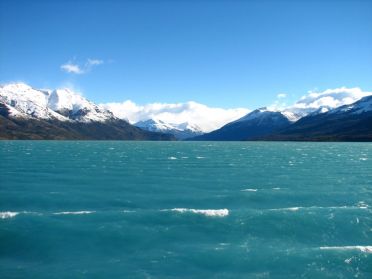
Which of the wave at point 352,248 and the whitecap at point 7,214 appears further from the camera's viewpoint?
the whitecap at point 7,214

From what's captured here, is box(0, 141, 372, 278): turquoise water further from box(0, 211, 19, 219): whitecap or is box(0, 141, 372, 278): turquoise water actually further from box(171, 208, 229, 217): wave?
box(0, 211, 19, 219): whitecap

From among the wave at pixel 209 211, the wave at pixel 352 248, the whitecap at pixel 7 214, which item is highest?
the whitecap at pixel 7 214

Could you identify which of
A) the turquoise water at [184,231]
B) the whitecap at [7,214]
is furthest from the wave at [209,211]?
the whitecap at [7,214]

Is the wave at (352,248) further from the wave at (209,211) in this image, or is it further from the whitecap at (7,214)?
the whitecap at (7,214)

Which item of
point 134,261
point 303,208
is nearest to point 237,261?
point 134,261

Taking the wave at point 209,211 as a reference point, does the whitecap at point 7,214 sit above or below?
above

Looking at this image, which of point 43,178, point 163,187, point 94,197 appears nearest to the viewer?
point 94,197

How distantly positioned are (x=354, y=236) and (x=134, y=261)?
876 inches

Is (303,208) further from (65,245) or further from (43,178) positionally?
(43,178)

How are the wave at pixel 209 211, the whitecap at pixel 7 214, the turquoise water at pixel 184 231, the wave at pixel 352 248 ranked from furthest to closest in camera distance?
the wave at pixel 209 211 → the whitecap at pixel 7 214 → the wave at pixel 352 248 → the turquoise water at pixel 184 231

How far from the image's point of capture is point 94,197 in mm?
55438

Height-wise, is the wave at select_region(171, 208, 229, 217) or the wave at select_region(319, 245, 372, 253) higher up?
the wave at select_region(171, 208, 229, 217)

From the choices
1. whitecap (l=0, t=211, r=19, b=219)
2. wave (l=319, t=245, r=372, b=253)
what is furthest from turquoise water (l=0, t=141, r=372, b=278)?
whitecap (l=0, t=211, r=19, b=219)

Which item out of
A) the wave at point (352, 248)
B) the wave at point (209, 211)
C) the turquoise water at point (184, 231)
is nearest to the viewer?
the turquoise water at point (184, 231)
